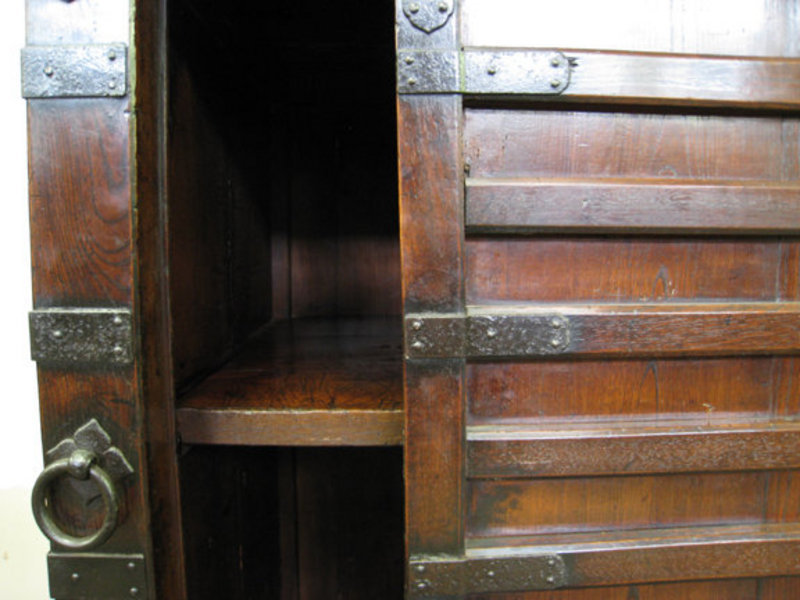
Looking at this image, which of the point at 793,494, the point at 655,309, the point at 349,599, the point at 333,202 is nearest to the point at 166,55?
the point at 333,202

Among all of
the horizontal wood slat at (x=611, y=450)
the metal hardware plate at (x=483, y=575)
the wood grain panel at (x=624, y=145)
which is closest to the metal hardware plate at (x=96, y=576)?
the metal hardware plate at (x=483, y=575)

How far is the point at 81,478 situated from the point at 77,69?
577 mm

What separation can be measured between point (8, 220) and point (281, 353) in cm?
69

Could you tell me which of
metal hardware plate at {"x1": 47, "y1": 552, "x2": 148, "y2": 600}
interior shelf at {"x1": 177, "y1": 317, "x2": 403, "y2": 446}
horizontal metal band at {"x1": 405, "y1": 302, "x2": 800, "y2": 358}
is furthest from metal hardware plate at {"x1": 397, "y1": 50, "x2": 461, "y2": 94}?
metal hardware plate at {"x1": 47, "y1": 552, "x2": 148, "y2": 600}

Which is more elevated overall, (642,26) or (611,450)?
(642,26)

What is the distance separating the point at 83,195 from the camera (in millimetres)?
684

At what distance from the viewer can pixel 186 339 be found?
0.85 m

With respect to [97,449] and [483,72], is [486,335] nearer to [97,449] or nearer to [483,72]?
[483,72]

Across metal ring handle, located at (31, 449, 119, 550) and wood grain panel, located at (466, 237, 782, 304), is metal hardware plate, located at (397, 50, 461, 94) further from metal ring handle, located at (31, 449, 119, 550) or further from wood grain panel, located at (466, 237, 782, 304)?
metal ring handle, located at (31, 449, 119, 550)

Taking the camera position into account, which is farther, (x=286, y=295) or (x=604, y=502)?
(x=286, y=295)

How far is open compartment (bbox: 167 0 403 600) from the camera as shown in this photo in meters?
0.81

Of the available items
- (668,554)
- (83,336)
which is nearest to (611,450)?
(668,554)

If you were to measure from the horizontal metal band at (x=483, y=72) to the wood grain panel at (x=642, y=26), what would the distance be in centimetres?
3

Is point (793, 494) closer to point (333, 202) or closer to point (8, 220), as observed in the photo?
point (333, 202)
